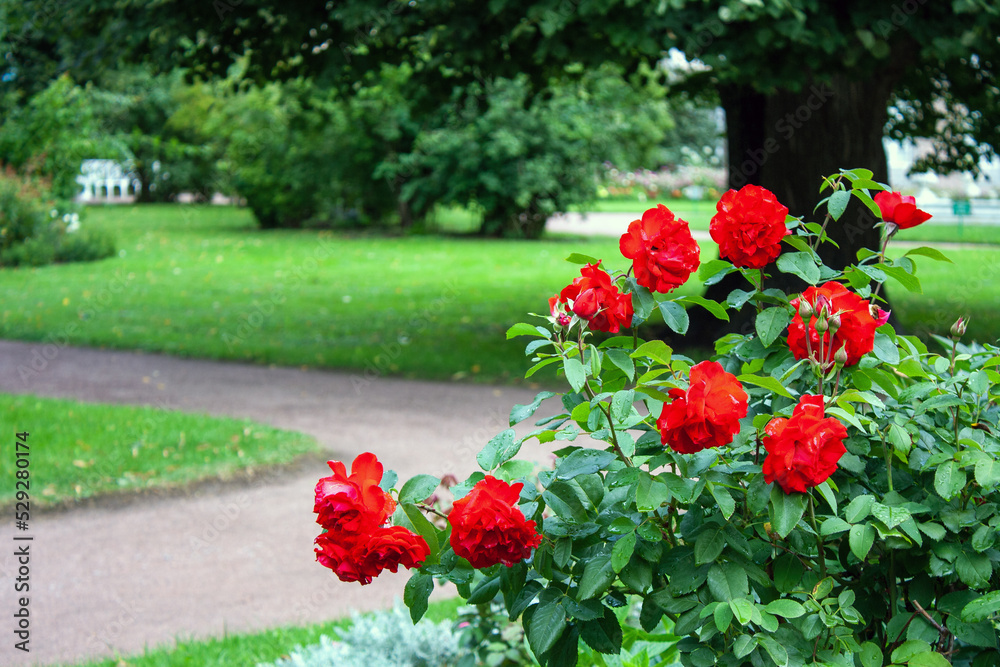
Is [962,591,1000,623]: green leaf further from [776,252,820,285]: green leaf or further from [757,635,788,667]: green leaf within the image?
[776,252,820,285]: green leaf

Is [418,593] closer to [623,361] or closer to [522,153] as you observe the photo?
[623,361]

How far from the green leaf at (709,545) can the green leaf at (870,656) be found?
335mm

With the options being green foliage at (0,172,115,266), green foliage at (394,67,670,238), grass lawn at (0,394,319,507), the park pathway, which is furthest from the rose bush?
green foliage at (394,67,670,238)

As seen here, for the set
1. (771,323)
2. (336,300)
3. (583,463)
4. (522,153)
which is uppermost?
(522,153)

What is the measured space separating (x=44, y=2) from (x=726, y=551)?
25.9 feet

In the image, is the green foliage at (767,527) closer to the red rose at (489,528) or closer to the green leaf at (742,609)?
the green leaf at (742,609)

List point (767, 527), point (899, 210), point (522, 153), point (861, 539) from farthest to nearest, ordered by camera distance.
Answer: point (522, 153) < point (899, 210) < point (767, 527) < point (861, 539)

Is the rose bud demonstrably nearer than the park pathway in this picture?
Yes

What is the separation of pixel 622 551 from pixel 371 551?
1.42 feet

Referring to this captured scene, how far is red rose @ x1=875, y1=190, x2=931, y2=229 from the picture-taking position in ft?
6.31

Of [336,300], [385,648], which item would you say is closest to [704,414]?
[385,648]

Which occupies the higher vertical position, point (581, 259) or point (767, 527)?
point (581, 259)

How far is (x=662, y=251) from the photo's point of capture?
68.1 inches

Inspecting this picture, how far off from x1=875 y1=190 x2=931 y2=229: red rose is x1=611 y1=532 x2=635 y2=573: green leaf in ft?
3.02
